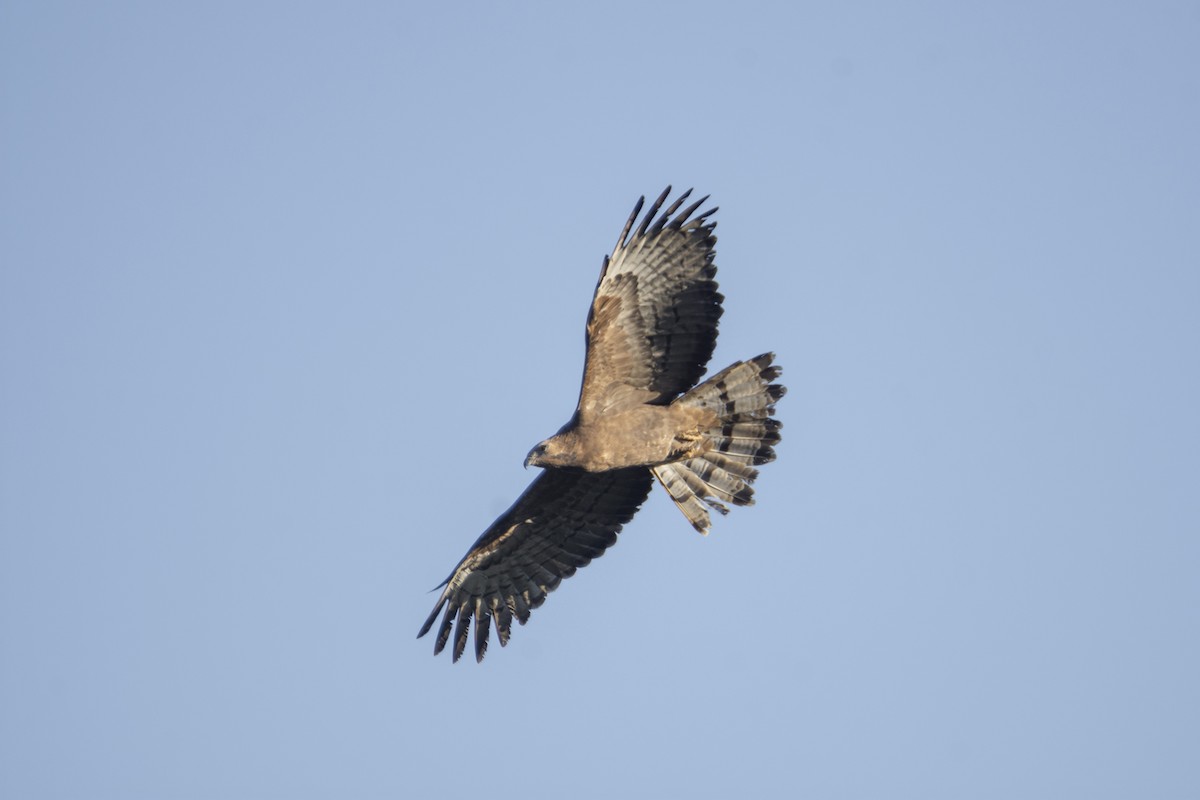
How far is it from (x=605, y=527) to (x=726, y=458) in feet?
4.91

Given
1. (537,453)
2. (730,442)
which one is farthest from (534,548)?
(730,442)

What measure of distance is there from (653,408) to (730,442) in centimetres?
80

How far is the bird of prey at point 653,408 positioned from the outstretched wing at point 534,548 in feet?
0.05

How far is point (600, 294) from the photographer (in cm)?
1373

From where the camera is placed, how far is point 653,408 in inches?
558

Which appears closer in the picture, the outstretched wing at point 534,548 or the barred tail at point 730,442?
the barred tail at point 730,442

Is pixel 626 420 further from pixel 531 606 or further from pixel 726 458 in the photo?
pixel 531 606

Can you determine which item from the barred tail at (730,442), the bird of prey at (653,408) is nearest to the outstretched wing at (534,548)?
the bird of prey at (653,408)

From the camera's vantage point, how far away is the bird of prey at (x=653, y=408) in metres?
13.9

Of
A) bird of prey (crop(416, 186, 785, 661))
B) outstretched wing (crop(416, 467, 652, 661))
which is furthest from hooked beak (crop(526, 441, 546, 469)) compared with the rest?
outstretched wing (crop(416, 467, 652, 661))

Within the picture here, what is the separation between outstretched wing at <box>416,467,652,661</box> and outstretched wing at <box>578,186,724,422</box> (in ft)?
4.63

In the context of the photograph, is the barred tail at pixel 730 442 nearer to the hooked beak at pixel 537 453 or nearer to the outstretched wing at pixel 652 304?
the outstretched wing at pixel 652 304

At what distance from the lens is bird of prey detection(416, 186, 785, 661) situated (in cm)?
1386

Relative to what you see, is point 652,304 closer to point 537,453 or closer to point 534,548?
point 537,453
